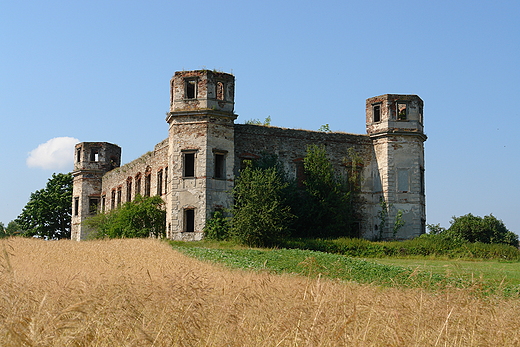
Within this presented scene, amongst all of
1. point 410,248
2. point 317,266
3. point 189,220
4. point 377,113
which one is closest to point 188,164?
point 189,220

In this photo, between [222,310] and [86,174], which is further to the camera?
[86,174]

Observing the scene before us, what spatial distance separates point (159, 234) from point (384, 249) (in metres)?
12.0

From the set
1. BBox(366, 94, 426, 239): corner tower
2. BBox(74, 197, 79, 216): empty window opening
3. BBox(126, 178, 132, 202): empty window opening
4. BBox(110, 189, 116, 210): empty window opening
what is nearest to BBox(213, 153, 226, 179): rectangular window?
BBox(366, 94, 426, 239): corner tower

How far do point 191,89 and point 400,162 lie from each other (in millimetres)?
12670

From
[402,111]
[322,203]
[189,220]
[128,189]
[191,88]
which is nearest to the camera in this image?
[189,220]

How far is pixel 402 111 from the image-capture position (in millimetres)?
34000

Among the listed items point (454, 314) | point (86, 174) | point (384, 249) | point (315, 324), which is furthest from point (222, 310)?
point (86, 174)

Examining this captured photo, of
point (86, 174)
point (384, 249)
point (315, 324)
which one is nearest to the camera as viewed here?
point (315, 324)

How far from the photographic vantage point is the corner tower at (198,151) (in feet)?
94.7

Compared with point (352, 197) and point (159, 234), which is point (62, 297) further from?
point (352, 197)

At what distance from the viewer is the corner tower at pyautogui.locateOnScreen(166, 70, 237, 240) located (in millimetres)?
28859

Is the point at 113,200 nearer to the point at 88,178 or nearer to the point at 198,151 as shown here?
the point at 88,178

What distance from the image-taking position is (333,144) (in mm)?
33219

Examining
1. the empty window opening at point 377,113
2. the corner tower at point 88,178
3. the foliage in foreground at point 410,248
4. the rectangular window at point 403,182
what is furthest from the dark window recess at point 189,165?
the corner tower at point 88,178
